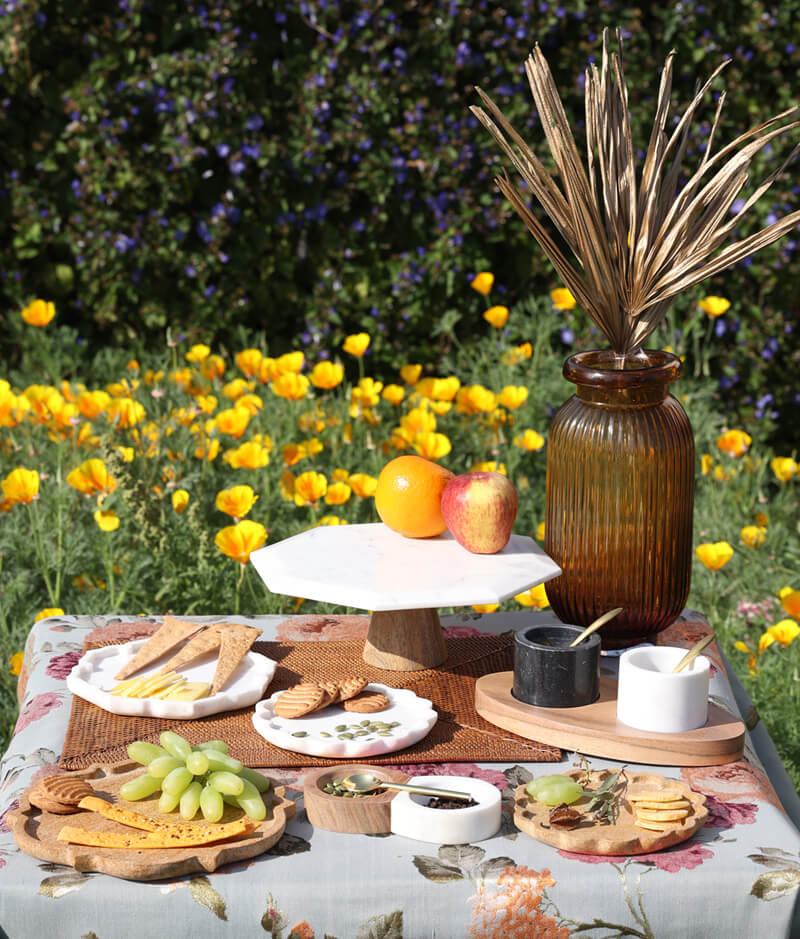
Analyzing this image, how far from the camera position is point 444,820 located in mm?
1201

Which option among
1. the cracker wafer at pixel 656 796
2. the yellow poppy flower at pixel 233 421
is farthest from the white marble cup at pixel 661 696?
the yellow poppy flower at pixel 233 421

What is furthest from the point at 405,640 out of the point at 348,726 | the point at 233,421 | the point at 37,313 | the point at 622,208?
the point at 37,313

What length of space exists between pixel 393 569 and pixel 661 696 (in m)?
0.37

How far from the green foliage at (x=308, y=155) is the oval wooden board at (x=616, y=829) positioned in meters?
2.59

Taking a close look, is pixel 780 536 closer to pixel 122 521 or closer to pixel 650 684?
pixel 122 521

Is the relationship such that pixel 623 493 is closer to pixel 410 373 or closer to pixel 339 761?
pixel 339 761

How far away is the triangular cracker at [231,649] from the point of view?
1.52m

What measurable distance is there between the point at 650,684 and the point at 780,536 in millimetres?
1862

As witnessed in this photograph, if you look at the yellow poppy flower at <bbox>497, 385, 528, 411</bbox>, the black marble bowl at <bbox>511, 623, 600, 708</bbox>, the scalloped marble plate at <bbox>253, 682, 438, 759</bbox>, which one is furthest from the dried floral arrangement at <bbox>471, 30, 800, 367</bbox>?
the yellow poppy flower at <bbox>497, 385, 528, 411</bbox>

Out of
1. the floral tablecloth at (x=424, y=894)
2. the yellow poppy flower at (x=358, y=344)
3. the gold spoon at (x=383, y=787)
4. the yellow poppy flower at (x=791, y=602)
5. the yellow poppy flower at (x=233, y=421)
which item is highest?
the yellow poppy flower at (x=358, y=344)

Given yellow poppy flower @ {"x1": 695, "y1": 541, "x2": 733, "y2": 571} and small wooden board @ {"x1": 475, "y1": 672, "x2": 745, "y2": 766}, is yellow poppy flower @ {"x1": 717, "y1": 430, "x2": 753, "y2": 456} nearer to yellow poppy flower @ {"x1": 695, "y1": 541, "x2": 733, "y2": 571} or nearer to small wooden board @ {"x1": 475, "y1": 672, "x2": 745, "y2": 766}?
yellow poppy flower @ {"x1": 695, "y1": 541, "x2": 733, "y2": 571}

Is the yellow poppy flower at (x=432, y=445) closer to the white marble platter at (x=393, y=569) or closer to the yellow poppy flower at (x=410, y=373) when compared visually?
the yellow poppy flower at (x=410, y=373)

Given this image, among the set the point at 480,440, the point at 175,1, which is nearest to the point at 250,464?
the point at 480,440

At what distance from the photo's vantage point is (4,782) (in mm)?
1354
